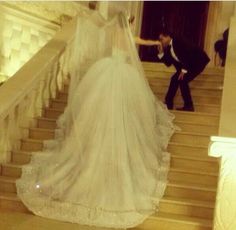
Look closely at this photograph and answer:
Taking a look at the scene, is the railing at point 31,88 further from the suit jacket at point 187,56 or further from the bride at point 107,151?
the suit jacket at point 187,56

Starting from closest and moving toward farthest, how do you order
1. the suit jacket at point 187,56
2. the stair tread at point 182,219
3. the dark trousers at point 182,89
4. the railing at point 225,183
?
1. the railing at point 225,183
2. the stair tread at point 182,219
3. the dark trousers at point 182,89
4. the suit jacket at point 187,56

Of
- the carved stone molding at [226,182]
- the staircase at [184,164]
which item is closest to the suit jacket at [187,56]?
the staircase at [184,164]

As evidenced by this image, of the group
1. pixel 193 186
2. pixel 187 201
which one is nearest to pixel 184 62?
pixel 193 186

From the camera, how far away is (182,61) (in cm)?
720

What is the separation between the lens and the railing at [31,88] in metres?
5.57

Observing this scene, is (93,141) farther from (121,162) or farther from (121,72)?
(121,72)

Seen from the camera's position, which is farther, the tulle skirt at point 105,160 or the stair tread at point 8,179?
the stair tread at point 8,179

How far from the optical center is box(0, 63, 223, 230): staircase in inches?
198

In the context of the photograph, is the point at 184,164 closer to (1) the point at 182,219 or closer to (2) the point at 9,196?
(1) the point at 182,219

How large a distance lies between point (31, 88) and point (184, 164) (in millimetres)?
1893

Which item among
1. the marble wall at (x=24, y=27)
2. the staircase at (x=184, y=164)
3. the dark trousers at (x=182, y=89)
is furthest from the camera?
the marble wall at (x=24, y=27)

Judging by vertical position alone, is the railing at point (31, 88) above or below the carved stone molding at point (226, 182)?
above

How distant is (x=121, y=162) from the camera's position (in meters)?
5.14

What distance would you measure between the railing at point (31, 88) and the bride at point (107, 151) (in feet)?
1.37
